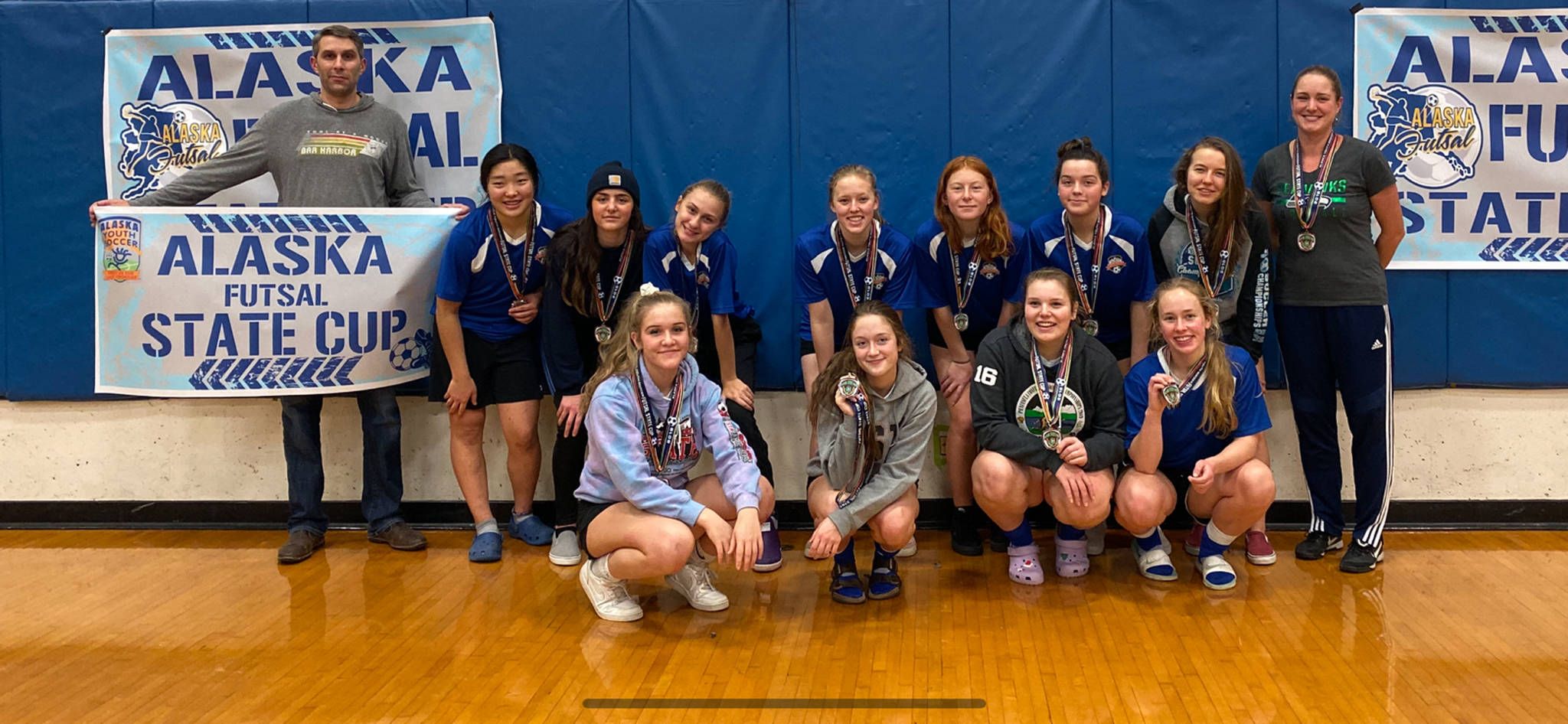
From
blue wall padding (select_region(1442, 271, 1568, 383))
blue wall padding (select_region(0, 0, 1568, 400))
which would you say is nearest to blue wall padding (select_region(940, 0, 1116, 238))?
blue wall padding (select_region(0, 0, 1568, 400))

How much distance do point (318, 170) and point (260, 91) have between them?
23.3 inches

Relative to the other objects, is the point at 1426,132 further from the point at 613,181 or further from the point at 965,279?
the point at 613,181

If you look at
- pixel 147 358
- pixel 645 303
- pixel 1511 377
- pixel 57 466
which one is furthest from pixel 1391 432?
pixel 57 466

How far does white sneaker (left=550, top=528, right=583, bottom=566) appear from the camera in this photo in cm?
423

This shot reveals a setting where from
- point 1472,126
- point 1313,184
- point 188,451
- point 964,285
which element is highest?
point 1472,126

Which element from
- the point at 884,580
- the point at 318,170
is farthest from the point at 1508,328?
the point at 318,170

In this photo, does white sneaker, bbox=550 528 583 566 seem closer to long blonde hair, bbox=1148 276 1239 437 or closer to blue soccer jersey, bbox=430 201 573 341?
blue soccer jersey, bbox=430 201 573 341

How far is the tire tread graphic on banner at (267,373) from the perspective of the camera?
4.42 m

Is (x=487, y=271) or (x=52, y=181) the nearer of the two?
(x=487, y=271)

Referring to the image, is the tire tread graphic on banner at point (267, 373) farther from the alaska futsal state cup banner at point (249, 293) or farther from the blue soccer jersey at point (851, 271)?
the blue soccer jersey at point (851, 271)

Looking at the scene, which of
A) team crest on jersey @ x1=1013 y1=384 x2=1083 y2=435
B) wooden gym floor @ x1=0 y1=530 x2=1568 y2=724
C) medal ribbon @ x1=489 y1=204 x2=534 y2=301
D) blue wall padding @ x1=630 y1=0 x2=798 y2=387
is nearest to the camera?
wooden gym floor @ x1=0 y1=530 x2=1568 y2=724

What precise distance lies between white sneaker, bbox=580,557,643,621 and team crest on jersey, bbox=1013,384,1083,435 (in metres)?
1.40

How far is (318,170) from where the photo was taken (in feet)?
14.6

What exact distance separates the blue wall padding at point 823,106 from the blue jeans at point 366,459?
44.4 inches
